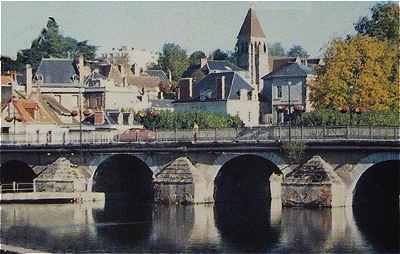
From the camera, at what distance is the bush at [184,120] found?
Result: 93688 mm

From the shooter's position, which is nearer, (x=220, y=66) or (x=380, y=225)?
(x=380, y=225)

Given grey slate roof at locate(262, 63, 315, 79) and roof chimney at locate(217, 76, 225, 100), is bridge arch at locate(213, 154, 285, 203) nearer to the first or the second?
roof chimney at locate(217, 76, 225, 100)

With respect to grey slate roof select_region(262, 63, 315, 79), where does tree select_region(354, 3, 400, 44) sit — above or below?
above

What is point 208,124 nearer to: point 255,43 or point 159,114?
point 159,114

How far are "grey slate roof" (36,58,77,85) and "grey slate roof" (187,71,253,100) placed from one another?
48.8 ft

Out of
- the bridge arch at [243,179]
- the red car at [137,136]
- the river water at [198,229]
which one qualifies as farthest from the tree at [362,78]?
the river water at [198,229]

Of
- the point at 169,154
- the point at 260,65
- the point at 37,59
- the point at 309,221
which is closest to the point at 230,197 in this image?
the point at 169,154

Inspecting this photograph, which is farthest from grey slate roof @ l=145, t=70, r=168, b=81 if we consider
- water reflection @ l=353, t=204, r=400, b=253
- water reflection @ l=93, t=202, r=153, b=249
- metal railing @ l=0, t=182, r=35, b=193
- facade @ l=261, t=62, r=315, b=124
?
water reflection @ l=353, t=204, r=400, b=253

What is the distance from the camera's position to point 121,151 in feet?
228

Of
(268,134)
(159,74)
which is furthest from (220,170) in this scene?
(159,74)

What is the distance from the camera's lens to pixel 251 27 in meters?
134

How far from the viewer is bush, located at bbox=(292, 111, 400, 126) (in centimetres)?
7644

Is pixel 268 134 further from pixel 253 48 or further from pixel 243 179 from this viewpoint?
pixel 253 48

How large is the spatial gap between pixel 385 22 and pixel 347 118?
20.1 m
